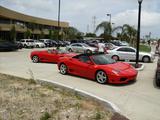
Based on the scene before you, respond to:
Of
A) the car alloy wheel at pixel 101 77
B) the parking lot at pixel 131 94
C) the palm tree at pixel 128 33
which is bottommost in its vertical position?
the parking lot at pixel 131 94

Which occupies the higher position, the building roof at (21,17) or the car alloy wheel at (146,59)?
the building roof at (21,17)

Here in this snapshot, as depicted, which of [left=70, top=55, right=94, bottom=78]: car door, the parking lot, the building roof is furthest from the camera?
the building roof

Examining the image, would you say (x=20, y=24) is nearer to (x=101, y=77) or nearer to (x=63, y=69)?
(x=63, y=69)

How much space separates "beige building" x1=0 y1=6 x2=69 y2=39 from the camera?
59.7 m

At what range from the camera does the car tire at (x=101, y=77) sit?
479 inches

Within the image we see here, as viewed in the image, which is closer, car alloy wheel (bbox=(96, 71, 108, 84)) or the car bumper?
the car bumper

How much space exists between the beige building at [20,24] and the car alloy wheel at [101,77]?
157ft

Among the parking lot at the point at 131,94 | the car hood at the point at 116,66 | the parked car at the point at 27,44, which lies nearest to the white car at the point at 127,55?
the parking lot at the point at 131,94

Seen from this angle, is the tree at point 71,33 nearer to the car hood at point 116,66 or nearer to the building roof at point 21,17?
the building roof at point 21,17

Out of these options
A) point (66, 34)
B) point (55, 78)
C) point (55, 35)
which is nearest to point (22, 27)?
point (55, 35)

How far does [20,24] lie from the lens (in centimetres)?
6812

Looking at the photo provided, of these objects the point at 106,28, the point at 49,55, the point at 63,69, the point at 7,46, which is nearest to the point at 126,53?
the point at 49,55

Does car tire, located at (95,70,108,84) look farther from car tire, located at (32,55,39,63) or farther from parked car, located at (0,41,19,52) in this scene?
parked car, located at (0,41,19,52)

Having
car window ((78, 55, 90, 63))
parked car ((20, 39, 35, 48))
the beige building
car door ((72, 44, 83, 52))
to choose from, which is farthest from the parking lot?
the beige building
